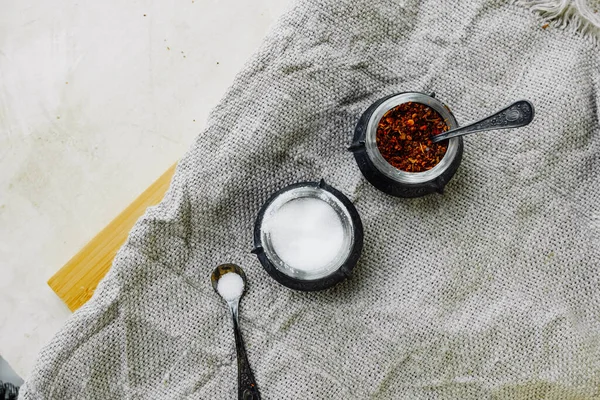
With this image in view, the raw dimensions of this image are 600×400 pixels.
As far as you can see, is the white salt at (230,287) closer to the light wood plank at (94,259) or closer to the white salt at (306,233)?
the white salt at (306,233)

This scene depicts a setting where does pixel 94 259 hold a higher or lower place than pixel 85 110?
lower

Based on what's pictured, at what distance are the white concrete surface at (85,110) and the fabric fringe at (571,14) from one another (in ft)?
1.57

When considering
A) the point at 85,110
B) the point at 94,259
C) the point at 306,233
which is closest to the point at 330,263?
the point at 306,233

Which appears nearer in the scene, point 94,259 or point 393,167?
point 393,167

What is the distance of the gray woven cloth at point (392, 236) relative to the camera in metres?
0.92

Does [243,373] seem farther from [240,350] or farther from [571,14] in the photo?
[571,14]

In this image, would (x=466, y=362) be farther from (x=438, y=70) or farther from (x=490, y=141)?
(x=438, y=70)

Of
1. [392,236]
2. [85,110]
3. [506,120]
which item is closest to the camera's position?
[506,120]

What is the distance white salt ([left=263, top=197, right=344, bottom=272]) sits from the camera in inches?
33.9

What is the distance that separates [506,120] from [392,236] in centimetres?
26

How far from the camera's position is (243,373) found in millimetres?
906

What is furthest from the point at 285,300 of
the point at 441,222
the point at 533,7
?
the point at 533,7

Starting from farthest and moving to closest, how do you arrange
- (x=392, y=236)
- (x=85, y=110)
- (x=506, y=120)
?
(x=85, y=110) → (x=392, y=236) → (x=506, y=120)

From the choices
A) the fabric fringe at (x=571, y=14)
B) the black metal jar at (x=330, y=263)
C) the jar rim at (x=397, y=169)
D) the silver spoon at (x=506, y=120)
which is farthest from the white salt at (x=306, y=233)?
the fabric fringe at (x=571, y=14)
